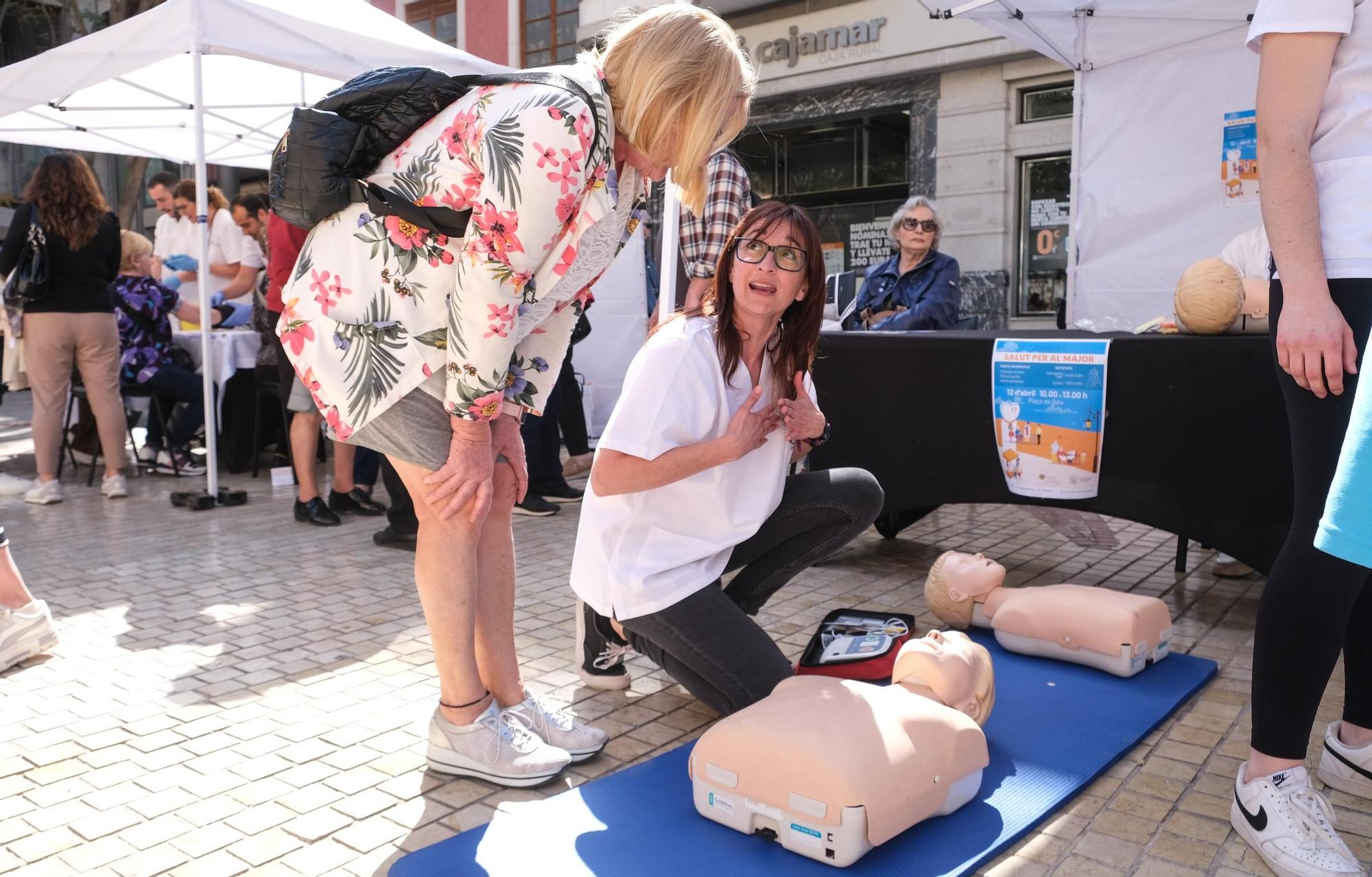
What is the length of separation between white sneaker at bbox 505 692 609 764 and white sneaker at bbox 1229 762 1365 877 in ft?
4.53

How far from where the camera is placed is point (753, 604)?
2.97 meters

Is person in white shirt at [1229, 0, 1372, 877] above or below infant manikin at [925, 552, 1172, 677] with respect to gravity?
above

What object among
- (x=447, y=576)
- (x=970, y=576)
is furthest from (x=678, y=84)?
(x=970, y=576)

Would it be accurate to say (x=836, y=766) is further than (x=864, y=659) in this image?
No

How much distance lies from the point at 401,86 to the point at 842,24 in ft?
33.5

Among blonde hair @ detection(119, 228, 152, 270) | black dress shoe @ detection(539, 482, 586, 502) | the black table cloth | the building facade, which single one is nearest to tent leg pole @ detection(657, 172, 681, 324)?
the black table cloth

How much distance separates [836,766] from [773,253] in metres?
1.23

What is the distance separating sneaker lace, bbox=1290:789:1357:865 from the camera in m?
1.94

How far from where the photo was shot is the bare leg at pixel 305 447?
5.50m

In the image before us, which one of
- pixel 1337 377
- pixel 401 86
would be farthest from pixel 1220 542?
pixel 401 86

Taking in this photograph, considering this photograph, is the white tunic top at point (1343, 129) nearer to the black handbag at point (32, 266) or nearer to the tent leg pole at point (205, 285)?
the tent leg pole at point (205, 285)

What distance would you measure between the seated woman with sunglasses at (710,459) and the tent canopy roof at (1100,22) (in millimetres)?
3189

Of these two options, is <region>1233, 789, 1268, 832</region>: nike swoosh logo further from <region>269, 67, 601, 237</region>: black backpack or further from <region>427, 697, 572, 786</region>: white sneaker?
<region>269, 67, 601, 237</region>: black backpack

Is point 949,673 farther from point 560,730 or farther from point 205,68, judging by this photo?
point 205,68
